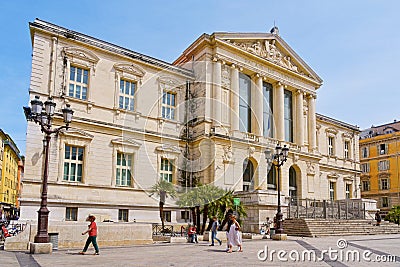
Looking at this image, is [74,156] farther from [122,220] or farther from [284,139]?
[284,139]

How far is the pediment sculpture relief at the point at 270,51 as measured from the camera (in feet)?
108

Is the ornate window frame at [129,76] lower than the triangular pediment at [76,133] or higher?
higher

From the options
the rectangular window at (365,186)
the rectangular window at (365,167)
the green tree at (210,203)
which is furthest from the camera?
the rectangular window at (365,167)

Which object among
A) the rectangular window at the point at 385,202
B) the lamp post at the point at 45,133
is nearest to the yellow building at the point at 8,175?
the lamp post at the point at 45,133

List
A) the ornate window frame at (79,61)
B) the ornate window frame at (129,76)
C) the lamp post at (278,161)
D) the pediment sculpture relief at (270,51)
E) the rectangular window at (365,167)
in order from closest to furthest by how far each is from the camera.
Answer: the lamp post at (278,161), the ornate window frame at (79,61), the ornate window frame at (129,76), the pediment sculpture relief at (270,51), the rectangular window at (365,167)

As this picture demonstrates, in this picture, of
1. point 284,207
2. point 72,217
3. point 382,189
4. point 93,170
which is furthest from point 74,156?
point 382,189

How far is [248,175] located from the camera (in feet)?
104

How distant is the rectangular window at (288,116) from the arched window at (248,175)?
591cm

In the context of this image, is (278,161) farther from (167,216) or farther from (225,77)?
(225,77)

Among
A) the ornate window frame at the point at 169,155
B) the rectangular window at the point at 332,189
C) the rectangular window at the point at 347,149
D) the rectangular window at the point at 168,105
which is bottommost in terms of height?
the rectangular window at the point at 332,189

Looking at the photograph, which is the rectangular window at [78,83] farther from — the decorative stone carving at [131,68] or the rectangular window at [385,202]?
the rectangular window at [385,202]

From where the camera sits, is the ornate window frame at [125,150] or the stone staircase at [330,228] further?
the ornate window frame at [125,150]

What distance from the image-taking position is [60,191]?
77.2ft

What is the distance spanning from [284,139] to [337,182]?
1208cm
